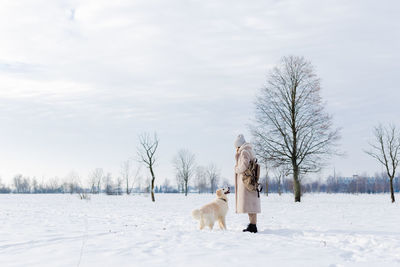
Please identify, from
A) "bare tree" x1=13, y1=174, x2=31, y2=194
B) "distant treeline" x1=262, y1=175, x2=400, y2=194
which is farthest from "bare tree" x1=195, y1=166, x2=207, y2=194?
"bare tree" x1=13, y1=174, x2=31, y2=194

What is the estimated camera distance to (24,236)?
7.57 m

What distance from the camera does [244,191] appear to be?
8.08m

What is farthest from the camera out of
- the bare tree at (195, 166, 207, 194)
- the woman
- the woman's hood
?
the bare tree at (195, 166, 207, 194)

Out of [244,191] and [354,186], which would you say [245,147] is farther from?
[354,186]

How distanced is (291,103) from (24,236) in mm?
19831

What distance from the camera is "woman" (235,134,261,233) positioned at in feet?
25.9

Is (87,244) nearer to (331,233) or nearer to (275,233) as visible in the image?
(275,233)

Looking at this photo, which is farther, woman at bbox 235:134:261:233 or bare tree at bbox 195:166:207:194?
bare tree at bbox 195:166:207:194

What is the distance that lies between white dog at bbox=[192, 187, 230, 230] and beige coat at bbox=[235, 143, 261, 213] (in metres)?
0.41

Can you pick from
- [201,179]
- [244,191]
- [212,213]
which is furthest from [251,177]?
[201,179]

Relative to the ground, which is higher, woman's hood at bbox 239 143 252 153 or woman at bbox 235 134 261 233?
woman's hood at bbox 239 143 252 153

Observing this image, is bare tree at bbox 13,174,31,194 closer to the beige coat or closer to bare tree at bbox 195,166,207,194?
bare tree at bbox 195,166,207,194

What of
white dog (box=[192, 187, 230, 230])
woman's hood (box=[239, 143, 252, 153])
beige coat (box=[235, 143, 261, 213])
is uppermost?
woman's hood (box=[239, 143, 252, 153])

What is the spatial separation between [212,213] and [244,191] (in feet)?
2.98
